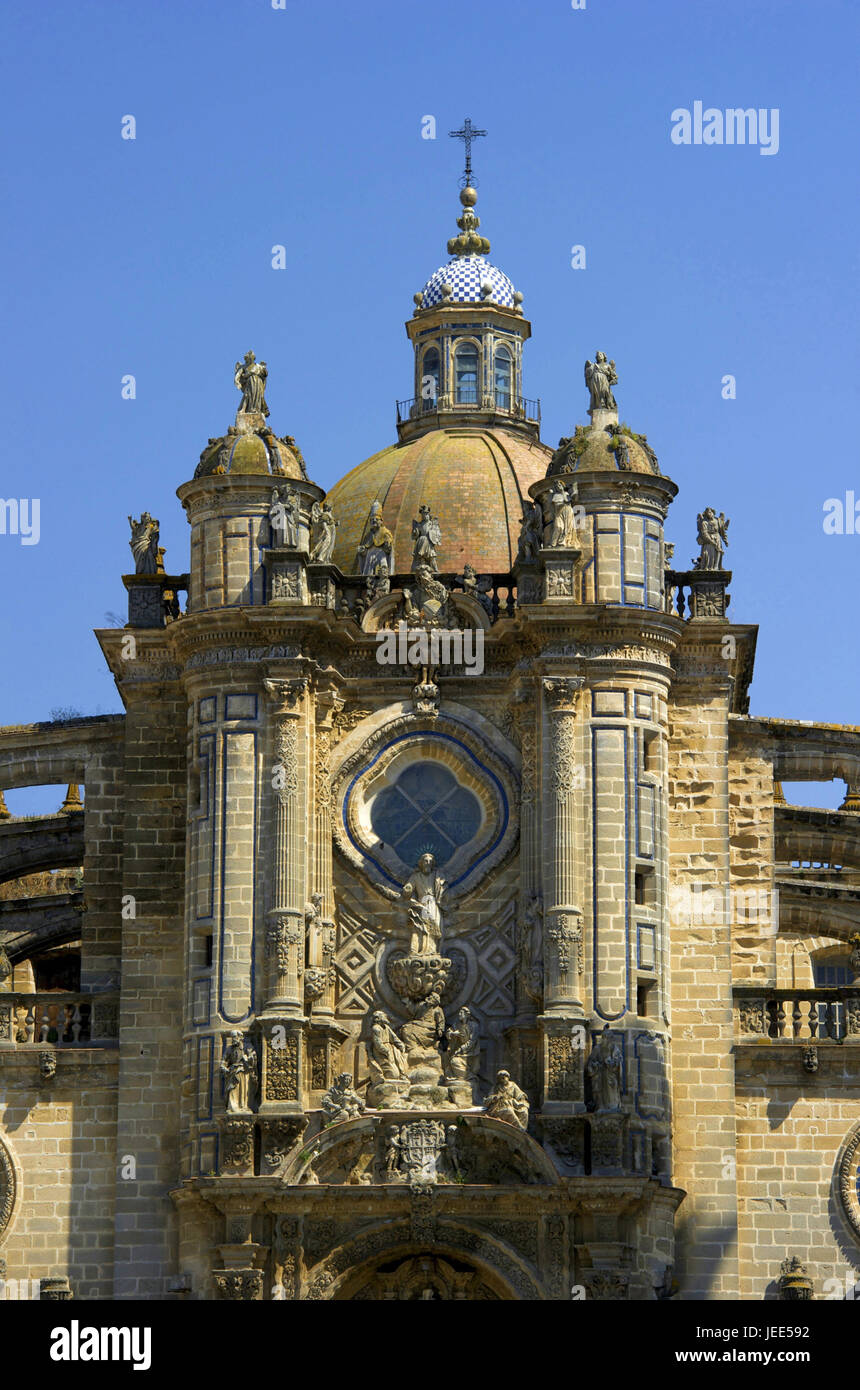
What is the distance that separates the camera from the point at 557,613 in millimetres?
54062

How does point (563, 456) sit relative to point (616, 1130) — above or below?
above

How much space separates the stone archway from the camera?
52.2 meters

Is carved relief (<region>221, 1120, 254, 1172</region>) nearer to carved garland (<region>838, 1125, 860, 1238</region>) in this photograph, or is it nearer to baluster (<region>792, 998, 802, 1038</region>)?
baluster (<region>792, 998, 802, 1038</region>)

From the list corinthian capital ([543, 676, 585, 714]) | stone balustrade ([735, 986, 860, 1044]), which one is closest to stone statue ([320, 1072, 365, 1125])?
stone balustrade ([735, 986, 860, 1044])

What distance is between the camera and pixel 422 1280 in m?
52.4

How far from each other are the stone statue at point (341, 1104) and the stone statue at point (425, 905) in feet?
9.16

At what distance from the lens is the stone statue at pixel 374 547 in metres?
56.8

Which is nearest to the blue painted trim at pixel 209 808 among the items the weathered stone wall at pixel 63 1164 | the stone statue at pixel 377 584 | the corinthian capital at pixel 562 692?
the weathered stone wall at pixel 63 1164

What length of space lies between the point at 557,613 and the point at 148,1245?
39.4 feet

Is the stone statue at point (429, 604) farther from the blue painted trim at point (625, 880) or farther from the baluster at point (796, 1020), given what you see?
the baluster at point (796, 1020)
